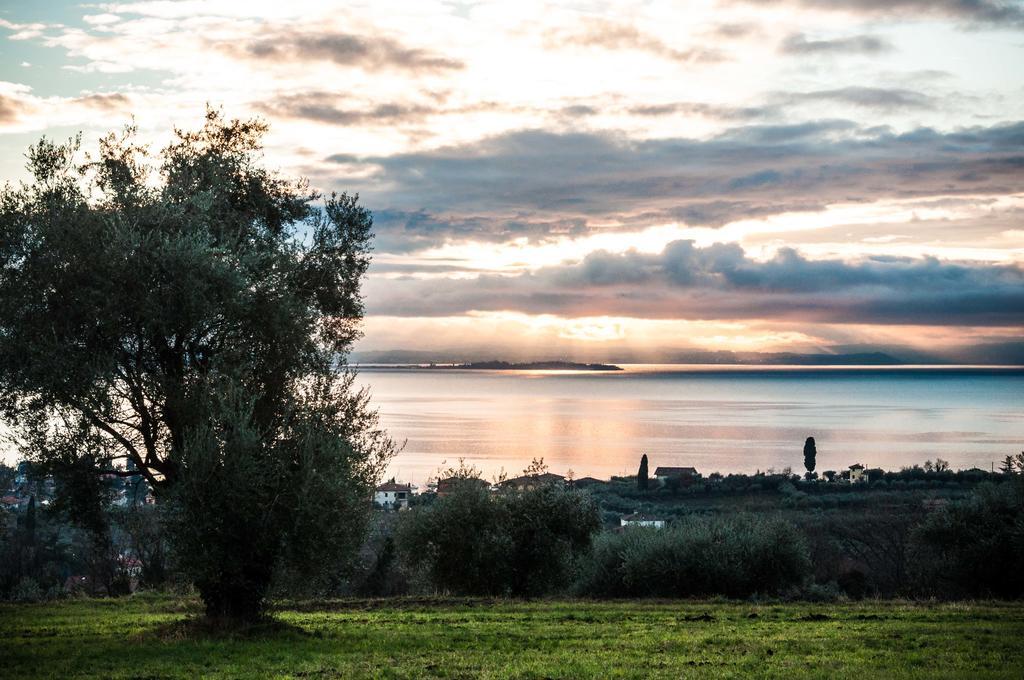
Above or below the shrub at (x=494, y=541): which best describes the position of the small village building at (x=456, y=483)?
above

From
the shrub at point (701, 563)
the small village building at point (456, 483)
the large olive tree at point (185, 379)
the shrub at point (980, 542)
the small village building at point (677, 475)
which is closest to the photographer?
the large olive tree at point (185, 379)

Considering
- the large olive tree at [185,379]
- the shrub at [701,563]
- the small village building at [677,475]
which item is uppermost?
the large olive tree at [185,379]

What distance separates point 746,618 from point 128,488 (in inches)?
540

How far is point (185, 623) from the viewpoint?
1745 cm

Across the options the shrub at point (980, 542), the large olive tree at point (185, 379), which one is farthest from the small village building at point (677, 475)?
the large olive tree at point (185, 379)

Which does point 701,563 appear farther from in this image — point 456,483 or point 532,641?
point 532,641

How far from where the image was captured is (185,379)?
17828mm

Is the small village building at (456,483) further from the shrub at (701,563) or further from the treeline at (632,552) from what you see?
the shrub at (701,563)

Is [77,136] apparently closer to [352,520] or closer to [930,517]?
[352,520]

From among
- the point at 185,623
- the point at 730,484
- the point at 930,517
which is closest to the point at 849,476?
the point at 730,484

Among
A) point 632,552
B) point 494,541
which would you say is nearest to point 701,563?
point 632,552

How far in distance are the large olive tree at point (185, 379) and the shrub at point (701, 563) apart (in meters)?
10.9

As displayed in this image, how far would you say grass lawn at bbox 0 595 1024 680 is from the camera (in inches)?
553

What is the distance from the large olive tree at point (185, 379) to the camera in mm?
16656
